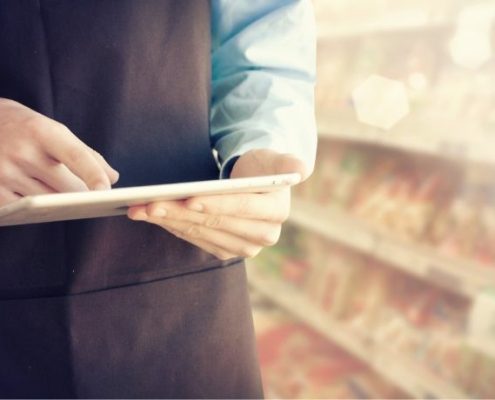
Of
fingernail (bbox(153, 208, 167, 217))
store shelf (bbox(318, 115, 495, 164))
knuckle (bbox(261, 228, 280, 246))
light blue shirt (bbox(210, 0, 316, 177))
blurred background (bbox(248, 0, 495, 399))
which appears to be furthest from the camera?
blurred background (bbox(248, 0, 495, 399))

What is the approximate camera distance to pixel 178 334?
2.88 ft

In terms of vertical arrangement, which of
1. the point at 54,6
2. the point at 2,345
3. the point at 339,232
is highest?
the point at 54,6

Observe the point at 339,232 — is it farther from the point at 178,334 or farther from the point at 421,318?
the point at 178,334

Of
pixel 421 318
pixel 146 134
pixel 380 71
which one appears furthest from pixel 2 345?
pixel 380 71

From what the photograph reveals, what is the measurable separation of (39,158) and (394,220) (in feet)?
4.98

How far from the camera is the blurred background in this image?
1748 millimetres

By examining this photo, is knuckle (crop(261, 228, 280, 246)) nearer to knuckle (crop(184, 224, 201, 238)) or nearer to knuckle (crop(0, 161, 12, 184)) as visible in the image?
knuckle (crop(184, 224, 201, 238))

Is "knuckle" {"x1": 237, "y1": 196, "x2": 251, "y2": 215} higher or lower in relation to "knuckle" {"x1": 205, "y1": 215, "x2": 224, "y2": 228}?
higher

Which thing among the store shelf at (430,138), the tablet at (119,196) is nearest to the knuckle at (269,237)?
the tablet at (119,196)

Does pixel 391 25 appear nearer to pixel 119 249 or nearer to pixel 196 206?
pixel 119 249

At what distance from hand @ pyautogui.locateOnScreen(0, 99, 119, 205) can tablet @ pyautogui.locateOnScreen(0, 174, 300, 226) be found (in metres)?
0.06

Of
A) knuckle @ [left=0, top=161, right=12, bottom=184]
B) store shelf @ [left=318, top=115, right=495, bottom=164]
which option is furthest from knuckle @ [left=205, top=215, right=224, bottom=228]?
store shelf @ [left=318, top=115, right=495, bottom=164]

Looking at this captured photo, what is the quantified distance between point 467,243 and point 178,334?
1.16 m

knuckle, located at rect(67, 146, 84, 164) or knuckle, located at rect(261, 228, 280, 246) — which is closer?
knuckle, located at rect(67, 146, 84, 164)
